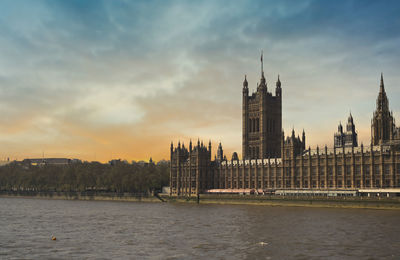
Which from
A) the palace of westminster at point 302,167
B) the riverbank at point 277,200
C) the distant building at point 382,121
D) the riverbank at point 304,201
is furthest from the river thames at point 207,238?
the distant building at point 382,121

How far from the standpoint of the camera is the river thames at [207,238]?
55344 mm

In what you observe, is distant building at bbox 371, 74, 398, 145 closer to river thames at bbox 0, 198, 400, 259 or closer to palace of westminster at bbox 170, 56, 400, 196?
palace of westminster at bbox 170, 56, 400, 196

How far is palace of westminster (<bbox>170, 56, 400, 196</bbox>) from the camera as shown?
455ft

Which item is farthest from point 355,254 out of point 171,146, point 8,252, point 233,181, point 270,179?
point 171,146

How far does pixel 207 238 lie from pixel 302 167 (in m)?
95.1

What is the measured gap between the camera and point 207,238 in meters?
67.8

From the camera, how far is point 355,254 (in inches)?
2156

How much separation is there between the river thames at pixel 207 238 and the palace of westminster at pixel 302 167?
46.8 metres

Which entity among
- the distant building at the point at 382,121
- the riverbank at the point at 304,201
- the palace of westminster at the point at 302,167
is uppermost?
the distant building at the point at 382,121

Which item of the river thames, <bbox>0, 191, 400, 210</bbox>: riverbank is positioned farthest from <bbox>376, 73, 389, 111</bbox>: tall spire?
the river thames

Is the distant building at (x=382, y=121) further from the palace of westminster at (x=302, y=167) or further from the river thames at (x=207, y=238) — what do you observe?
the river thames at (x=207, y=238)

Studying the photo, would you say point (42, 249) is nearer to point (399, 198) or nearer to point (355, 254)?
point (355, 254)

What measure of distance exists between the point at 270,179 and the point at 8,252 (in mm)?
119595

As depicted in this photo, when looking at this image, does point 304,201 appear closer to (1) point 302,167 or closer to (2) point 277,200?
(2) point 277,200
